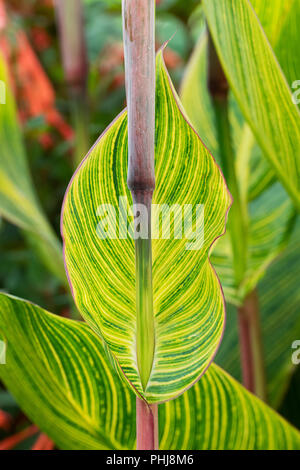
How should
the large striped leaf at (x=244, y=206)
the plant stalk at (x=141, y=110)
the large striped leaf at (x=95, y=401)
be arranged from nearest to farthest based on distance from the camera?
the plant stalk at (x=141, y=110) → the large striped leaf at (x=95, y=401) → the large striped leaf at (x=244, y=206)

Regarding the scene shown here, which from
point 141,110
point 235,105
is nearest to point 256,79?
point 141,110

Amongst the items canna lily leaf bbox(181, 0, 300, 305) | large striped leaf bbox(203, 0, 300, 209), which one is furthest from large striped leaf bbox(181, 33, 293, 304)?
large striped leaf bbox(203, 0, 300, 209)

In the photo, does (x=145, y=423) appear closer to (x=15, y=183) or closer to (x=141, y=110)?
(x=141, y=110)

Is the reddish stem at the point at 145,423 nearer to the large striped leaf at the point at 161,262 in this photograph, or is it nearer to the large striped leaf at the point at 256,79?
the large striped leaf at the point at 161,262

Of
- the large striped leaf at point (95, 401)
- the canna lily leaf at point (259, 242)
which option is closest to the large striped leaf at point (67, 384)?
the large striped leaf at point (95, 401)

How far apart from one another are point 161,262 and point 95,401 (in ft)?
0.36

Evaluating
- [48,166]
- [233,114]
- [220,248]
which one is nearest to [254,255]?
[220,248]

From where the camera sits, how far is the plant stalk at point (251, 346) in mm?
399

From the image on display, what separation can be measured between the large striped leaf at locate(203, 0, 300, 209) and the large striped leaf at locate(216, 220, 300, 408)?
217mm

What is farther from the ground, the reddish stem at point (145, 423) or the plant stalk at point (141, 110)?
the plant stalk at point (141, 110)

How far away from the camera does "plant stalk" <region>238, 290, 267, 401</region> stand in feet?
1.31

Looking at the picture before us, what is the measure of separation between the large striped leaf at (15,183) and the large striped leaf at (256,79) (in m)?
0.21

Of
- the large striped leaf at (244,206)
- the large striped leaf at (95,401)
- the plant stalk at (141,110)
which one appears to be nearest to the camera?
the plant stalk at (141,110)

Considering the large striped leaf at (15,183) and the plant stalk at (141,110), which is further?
A: the large striped leaf at (15,183)
